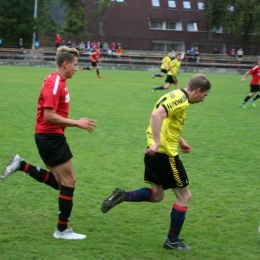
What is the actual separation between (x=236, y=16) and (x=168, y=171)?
44.4 metres

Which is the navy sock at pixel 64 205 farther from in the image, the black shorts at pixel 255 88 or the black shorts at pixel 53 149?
the black shorts at pixel 255 88

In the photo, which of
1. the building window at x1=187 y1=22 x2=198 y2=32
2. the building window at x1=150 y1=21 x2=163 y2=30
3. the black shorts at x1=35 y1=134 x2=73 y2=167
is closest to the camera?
the black shorts at x1=35 y1=134 x2=73 y2=167

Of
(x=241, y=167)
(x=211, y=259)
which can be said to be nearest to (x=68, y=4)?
(x=241, y=167)

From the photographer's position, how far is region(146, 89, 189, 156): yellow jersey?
439 cm

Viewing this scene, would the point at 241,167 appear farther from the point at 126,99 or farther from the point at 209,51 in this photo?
the point at 209,51

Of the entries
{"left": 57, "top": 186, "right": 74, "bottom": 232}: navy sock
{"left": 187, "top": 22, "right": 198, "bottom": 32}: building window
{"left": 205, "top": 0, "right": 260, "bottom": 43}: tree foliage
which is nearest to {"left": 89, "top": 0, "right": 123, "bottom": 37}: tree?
{"left": 205, "top": 0, "right": 260, "bottom": 43}: tree foliage

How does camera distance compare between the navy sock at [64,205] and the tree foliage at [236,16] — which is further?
the tree foliage at [236,16]

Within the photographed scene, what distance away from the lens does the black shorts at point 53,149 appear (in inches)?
177

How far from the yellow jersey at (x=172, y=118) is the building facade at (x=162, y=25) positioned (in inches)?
1746

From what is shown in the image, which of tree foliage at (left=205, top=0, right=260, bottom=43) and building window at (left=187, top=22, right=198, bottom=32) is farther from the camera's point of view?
building window at (left=187, top=22, right=198, bottom=32)

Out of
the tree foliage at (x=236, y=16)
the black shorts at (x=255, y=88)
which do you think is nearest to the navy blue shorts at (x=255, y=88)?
the black shorts at (x=255, y=88)

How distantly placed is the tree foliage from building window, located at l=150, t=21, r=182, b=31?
5.74 metres

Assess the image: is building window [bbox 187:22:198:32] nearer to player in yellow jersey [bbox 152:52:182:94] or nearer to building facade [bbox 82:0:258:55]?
building facade [bbox 82:0:258:55]

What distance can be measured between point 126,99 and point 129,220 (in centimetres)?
1112
